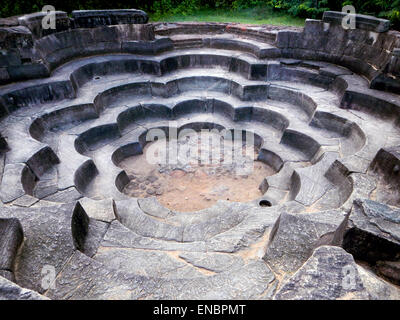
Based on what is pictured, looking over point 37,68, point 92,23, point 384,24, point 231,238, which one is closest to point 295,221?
point 231,238

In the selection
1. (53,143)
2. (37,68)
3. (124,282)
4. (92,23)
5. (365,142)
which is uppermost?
(92,23)

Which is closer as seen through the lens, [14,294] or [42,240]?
[14,294]

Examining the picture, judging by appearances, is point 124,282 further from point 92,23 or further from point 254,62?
point 92,23

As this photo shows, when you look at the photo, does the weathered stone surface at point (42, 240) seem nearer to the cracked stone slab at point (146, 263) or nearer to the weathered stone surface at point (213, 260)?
the cracked stone slab at point (146, 263)

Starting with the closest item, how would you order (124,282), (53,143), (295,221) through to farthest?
(124,282)
(295,221)
(53,143)

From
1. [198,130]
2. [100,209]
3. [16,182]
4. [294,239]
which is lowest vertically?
[198,130]

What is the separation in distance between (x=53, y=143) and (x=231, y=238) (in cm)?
434

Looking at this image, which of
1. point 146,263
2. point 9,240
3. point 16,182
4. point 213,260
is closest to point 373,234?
point 213,260

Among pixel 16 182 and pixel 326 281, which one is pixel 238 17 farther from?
pixel 326 281

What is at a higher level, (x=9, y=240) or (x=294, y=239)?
(x=9, y=240)

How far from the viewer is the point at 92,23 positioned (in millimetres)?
7281

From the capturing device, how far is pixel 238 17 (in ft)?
34.4

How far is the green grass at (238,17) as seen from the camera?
9.76 metres

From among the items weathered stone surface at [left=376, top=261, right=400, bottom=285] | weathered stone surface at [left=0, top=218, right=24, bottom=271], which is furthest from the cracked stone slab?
weathered stone surface at [left=376, top=261, right=400, bottom=285]
